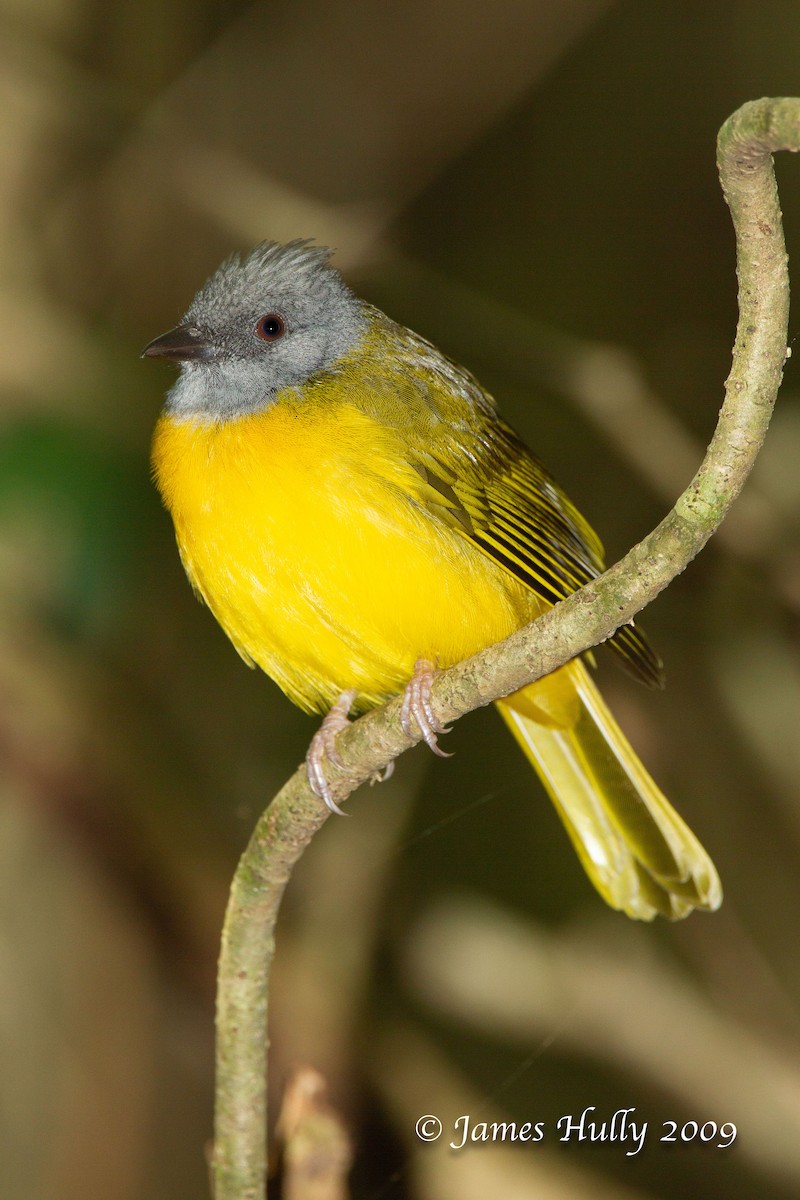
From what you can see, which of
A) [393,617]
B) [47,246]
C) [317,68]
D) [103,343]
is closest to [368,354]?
[393,617]

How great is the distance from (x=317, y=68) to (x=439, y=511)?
2899mm

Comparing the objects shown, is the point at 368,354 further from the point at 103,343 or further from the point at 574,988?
the point at 574,988

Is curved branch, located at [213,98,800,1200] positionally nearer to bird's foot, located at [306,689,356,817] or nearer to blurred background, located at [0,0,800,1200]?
bird's foot, located at [306,689,356,817]

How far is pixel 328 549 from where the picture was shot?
252cm

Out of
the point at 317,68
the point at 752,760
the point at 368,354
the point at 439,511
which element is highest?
the point at 317,68

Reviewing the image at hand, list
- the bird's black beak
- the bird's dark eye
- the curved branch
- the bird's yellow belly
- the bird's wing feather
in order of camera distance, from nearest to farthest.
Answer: the curved branch → the bird's yellow belly → the bird's wing feather → the bird's black beak → the bird's dark eye

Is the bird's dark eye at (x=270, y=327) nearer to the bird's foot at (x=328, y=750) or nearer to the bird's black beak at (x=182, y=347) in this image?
the bird's black beak at (x=182, y=347)

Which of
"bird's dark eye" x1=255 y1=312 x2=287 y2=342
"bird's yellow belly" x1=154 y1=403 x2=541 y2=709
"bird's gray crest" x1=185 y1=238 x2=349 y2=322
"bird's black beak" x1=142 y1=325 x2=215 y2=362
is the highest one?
"bird's gray crest" x1=185 y1=238 x2=349 y2=322

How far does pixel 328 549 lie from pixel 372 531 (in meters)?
0.10

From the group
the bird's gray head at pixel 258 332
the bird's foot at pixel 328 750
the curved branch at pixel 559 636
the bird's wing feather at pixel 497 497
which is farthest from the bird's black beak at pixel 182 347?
the curved branch at pixel 559 636

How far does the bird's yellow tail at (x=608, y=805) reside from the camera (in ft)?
9.81

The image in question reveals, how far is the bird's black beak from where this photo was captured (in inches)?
112

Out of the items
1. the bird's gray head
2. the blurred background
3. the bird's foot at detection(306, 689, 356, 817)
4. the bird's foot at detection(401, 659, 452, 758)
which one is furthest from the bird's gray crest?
the bird's foot at detection(401, 659, 452, 758)

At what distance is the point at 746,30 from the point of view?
351 cm
